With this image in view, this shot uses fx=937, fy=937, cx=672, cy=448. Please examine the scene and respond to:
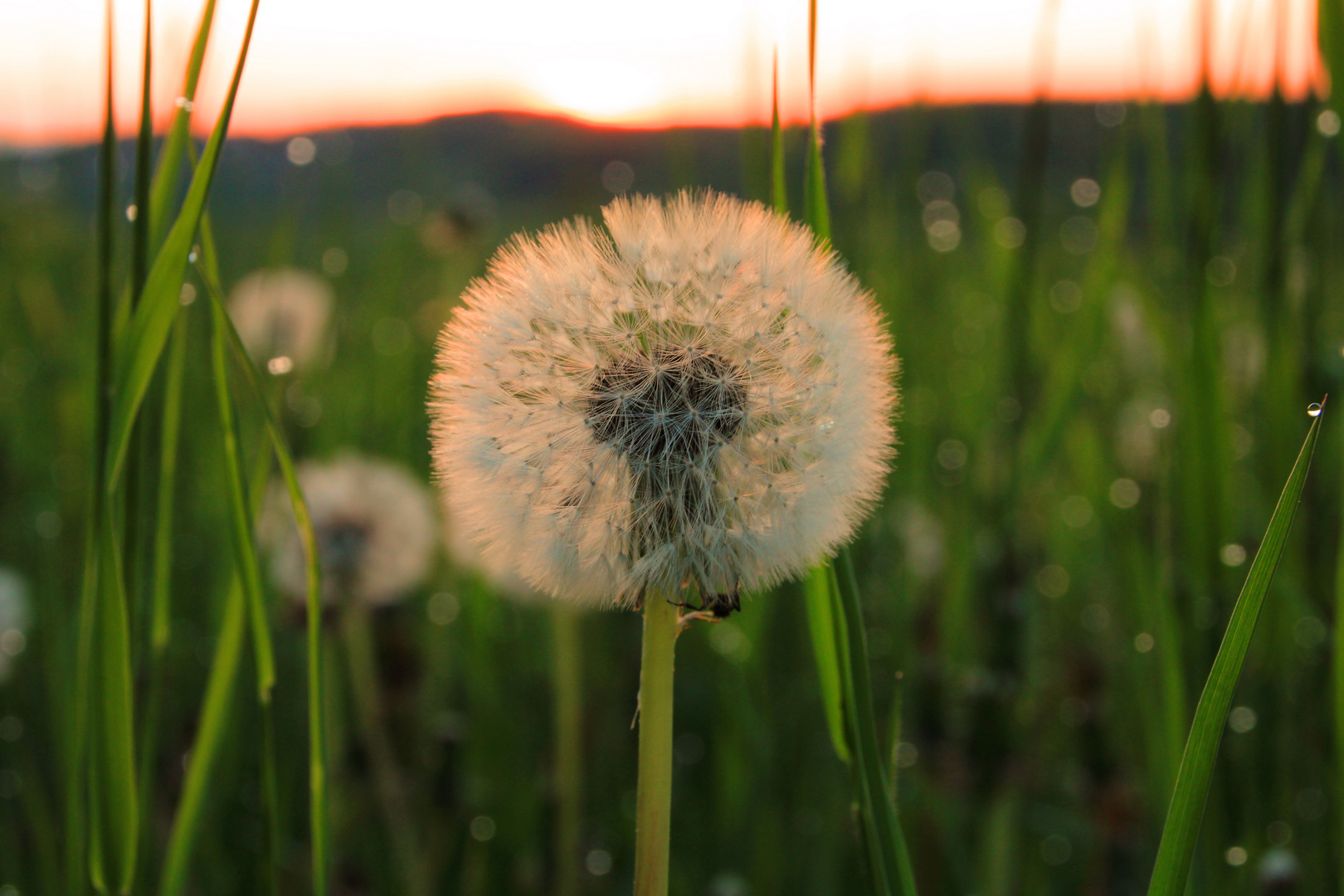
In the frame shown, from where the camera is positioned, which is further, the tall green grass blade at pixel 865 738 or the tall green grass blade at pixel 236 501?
the tall green grass blade at pixel 236 501

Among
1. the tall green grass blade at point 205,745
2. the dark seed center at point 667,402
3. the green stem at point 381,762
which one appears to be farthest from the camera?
the green stem at point 381,762

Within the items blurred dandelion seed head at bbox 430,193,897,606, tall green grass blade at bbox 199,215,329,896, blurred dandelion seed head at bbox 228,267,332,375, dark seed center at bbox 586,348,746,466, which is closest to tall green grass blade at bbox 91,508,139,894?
tall green grass blade at bbox 199,215,329,896

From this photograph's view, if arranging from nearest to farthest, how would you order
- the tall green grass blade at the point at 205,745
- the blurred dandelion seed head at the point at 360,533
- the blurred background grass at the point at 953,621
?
the tall green grass blade at the point at 205,745 → the blurred background grass at the point at 953,621 → the blurred dandelion seed head at the point at 360,533

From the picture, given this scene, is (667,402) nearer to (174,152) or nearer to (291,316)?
(174,152)

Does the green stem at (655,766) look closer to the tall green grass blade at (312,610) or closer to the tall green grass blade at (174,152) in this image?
the tall green grass blade at (312,610)

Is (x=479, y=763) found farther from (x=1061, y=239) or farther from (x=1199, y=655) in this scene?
(x=1061, y=239)

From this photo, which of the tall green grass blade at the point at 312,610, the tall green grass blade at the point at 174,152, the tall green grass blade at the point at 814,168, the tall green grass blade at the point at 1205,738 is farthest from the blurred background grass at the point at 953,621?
the tall green grass blade at the point at 814,168

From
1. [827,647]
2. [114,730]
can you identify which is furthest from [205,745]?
[827,647]
